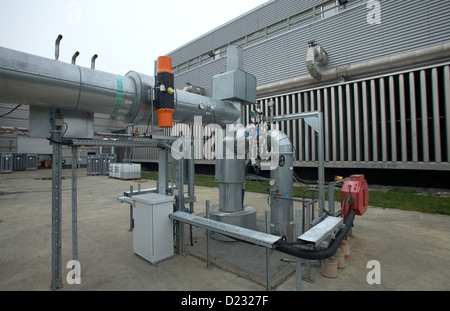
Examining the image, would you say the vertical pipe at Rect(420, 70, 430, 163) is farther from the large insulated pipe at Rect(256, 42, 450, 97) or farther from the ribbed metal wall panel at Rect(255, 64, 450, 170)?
the large insulated pipe at Rect(256, 42, 450, 97)

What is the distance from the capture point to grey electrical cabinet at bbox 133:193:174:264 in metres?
3.32

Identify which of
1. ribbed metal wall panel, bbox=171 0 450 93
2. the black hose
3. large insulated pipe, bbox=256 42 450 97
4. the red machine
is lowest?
the black hose

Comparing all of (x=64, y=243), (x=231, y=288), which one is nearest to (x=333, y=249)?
(x=231, y=288)

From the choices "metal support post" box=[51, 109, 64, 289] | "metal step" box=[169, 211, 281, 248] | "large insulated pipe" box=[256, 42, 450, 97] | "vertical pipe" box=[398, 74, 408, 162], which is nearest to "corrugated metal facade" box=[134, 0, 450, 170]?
"vertical pipe" box=[398, 74, 408, 162]

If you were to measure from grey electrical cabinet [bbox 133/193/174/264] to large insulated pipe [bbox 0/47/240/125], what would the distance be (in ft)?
3.88

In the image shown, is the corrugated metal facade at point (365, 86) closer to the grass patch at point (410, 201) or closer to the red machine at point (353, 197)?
the grass patch at point (410, 201)

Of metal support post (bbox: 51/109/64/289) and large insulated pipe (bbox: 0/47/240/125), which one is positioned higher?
large insulated pipe (bbox: 0/47/240/125)

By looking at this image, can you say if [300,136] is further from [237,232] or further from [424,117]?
[237,232]

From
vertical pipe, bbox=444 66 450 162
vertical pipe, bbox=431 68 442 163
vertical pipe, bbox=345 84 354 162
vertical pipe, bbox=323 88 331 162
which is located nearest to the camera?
vertical pipe, bbox=444 66 450 162

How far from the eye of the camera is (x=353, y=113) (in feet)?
30.3

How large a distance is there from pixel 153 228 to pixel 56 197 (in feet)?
4.05

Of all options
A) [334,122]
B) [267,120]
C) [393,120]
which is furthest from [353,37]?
[267,120]

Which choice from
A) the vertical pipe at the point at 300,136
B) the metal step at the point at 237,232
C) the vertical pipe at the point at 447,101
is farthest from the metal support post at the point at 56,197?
the vertical pipe at the point at 447,101

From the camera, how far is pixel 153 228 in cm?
332
